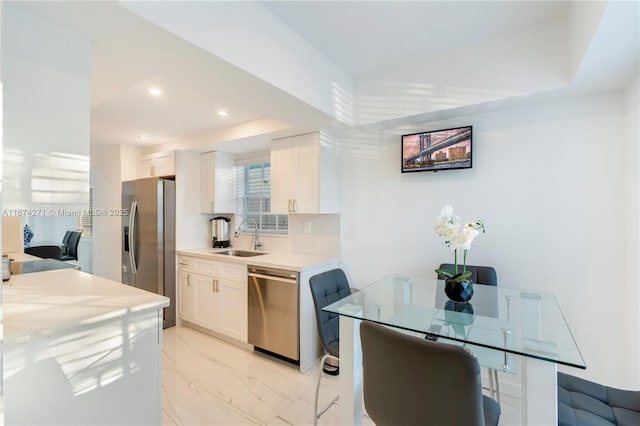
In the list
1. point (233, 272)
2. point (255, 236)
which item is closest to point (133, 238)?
point (255, 236)

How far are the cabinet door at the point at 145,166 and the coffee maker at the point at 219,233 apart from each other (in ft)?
3.52

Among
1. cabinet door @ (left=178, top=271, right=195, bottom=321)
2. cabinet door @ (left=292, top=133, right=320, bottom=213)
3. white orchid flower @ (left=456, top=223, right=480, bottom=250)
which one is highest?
cabinet door @ (left=292, top=133, right=320, bottom=213)

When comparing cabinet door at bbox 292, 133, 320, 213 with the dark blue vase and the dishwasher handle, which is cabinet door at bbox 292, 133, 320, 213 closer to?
the dishwasher handle

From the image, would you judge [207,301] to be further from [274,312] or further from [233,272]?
[274,312]

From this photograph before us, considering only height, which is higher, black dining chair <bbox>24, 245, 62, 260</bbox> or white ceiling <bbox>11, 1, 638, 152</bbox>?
white ceiling <bbox>11, 1, 638, 152</bbox>

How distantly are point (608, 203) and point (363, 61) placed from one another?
2.03m

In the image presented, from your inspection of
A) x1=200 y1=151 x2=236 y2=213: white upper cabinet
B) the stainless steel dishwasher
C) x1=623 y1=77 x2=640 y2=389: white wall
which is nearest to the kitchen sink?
x1=200 y1=151 x2=236 y2=213: white upper cabinet

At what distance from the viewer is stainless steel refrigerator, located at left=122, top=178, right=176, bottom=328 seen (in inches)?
140

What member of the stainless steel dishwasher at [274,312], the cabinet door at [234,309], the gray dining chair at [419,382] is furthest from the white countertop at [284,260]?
the gray dining chair at [419,382]

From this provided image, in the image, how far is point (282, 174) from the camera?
126 inches

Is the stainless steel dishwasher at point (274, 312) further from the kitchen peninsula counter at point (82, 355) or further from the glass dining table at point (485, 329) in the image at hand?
the kitchen peninsula counter at point (82, 355)

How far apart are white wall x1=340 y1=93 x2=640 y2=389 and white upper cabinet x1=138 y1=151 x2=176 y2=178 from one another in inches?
111

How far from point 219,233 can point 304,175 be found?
1.59 m

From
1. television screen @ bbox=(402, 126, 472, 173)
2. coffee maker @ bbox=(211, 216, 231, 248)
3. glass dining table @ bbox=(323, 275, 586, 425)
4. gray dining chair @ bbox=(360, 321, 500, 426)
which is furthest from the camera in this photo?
coffee maker @ bbox=(211, 216, 231, 248)
